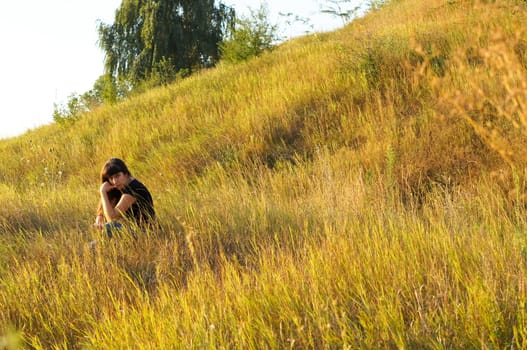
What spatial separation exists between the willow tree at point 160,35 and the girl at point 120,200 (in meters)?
17.8

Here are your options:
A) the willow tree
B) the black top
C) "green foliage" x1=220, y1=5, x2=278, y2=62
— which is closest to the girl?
the black top

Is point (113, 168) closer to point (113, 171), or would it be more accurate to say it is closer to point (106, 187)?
point (113, 171)

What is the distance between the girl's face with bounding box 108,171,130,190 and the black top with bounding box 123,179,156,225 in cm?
8

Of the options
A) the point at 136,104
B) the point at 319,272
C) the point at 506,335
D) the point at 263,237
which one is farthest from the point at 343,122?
the point at 136,104

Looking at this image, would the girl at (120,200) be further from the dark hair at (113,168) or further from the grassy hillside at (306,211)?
the grassy hillside at (306,211)

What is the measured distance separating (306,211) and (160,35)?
19.8 m

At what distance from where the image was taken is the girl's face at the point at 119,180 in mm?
5073

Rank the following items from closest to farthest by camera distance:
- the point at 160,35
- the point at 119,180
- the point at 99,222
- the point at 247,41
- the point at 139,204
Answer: the point at 139,204 < the point at 99,222 < the point at 119,180 < the point at 247,41 < the point at 160,35

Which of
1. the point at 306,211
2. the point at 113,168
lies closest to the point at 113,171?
the point at 113,168

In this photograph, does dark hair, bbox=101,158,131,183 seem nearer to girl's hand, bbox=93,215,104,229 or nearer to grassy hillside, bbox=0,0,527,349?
girl's hand, bbox=93,215,104,229

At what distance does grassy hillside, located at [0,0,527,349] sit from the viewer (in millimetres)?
2354

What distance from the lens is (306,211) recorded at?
434cm

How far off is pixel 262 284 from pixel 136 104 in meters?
10.1

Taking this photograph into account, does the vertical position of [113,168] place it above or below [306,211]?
above
